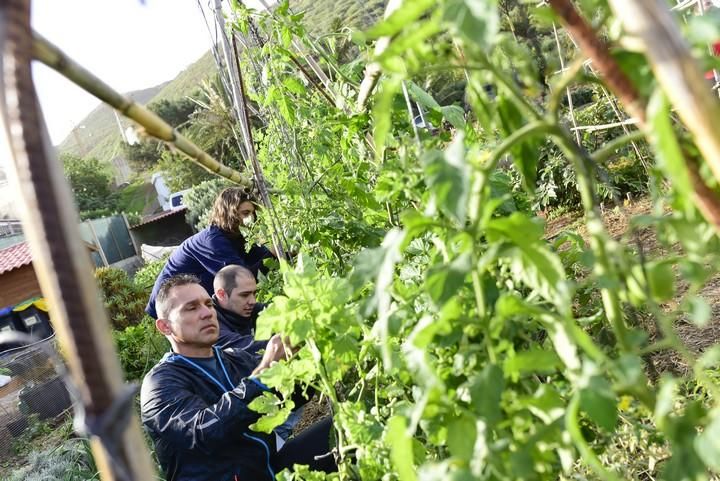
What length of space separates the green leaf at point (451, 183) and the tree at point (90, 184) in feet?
170

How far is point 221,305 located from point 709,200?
2833 mm

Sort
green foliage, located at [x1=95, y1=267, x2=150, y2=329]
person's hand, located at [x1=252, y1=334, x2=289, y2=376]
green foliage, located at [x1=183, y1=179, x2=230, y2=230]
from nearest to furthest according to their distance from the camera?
person's hand, located at [x1=252, y1=334, x2=289, y2=376]
green foliage, located at [x1=95, y1=267, x2=150, y2=329]
green foliage, located at [x1=183, y1=179, x2=230, y2=230]

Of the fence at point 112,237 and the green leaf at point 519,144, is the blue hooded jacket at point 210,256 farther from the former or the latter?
the fence at point 112,237

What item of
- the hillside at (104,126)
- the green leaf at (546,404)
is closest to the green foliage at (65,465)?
the green leaf at (546,404)

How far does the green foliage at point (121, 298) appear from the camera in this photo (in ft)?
32.4

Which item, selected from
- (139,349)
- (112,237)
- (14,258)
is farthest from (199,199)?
(139,349)

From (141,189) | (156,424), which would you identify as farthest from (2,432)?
(141,189)

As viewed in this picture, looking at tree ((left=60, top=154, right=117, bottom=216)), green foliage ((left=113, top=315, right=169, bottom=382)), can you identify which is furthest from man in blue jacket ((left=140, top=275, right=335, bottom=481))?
tree ((left=60, top=154, right=117, bottom=216))

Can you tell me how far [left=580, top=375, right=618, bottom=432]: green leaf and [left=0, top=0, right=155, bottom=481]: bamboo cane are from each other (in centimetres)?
35

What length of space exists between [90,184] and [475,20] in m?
55.9

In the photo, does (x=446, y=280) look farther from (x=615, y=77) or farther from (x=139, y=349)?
(x=139, y=349)

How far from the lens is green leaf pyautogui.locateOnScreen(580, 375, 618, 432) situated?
47 cm

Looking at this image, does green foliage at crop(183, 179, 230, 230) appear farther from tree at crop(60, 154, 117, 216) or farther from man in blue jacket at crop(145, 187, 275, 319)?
tree at crop(60, 154, 117, 216)

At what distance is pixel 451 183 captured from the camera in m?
0.48
